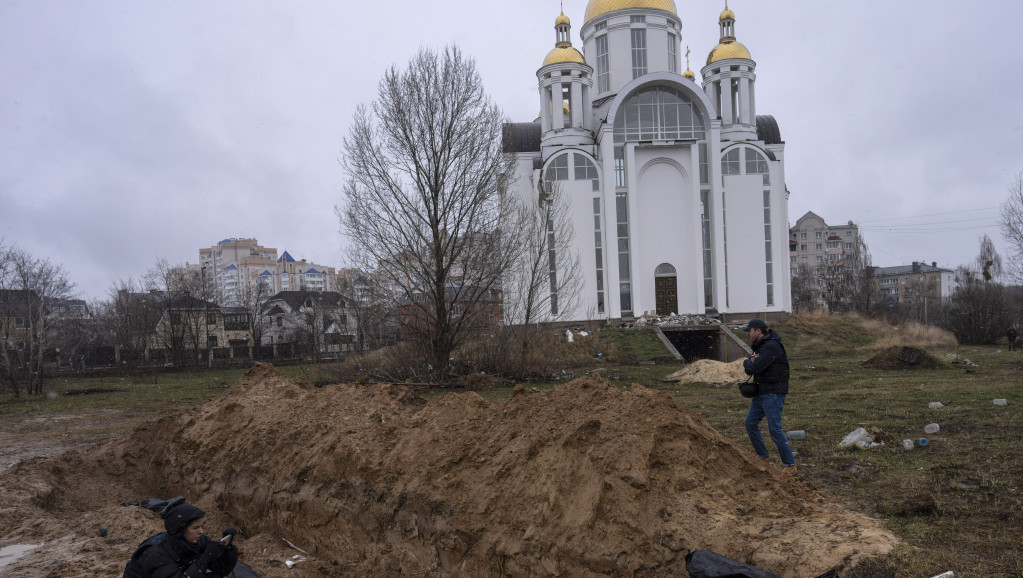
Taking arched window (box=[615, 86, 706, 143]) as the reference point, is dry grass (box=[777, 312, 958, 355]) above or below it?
below

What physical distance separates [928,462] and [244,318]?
212 feet

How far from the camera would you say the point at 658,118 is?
37.0 m

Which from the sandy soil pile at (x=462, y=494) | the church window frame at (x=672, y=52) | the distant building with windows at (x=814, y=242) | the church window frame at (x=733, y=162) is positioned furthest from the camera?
the distant building with windows at (x=814, y=242)

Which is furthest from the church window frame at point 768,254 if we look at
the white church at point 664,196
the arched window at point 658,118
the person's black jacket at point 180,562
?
the person's black jacket at point 180,562

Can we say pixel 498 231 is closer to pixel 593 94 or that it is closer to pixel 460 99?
pixel 460 99

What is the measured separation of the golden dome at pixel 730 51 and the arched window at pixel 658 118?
16.7 feet

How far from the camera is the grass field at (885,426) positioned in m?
4.95

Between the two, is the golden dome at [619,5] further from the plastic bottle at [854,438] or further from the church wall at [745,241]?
the plastic bottle at [854,438]

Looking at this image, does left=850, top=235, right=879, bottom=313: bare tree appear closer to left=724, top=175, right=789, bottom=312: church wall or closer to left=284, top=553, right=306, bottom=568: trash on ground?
left=724, top=175, right=789, bottom=312: church wall

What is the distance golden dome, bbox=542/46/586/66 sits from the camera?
1503 inches

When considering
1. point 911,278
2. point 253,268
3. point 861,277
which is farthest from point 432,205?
point 253,268

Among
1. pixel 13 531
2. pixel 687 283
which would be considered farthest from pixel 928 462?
pixel 687 283

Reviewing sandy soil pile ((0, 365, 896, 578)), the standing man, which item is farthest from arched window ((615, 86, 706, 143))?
the standing man

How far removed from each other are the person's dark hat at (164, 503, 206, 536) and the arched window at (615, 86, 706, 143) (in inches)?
1392
